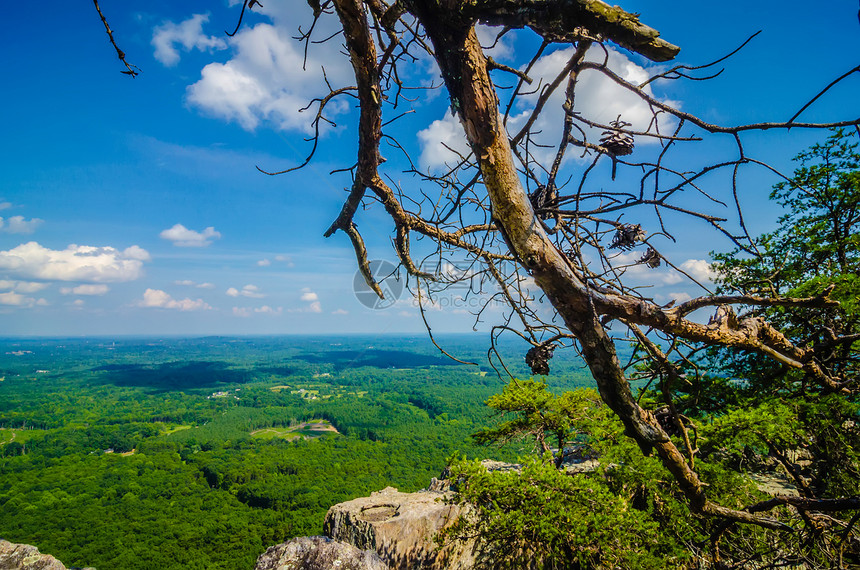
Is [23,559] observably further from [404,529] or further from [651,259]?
[651,259]

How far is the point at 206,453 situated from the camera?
48750mm

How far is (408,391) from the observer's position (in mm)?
81750

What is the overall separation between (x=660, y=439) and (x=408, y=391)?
Answer: 84.3 meters

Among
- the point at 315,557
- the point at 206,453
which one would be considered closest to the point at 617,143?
the point at 315,557

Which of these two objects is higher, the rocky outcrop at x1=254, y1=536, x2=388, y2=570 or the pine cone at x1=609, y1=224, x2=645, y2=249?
the pine cone at x1=609, y1=224, x2=645, y2=249

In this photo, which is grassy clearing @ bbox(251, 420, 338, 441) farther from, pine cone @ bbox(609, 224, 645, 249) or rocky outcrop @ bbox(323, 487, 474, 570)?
pine cone @ bbox(609, 224, 645, 249)

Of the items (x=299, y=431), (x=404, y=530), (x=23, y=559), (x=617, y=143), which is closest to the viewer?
(x=617, y=143)

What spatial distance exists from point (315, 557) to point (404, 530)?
19.3ft

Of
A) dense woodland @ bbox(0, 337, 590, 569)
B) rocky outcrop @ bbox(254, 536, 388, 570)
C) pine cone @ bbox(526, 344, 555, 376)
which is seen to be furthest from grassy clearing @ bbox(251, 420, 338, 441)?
pine cone @ bbox(526, 344, 555, 376)

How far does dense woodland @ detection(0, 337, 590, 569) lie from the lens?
29562 mm

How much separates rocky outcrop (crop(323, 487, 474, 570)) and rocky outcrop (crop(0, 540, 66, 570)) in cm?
489

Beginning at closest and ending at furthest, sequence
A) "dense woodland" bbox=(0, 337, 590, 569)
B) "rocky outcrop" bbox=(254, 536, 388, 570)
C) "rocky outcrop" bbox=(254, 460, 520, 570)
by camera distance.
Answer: "rocky outcrop" bbox=(254, 536, 388, 570), "rocky outcrop" bbox=(254, 460, 520, 570), "dense woodland" bbox=(0, 337, 590, 569)

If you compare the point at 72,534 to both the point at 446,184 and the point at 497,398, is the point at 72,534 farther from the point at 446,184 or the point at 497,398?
the point at 446,184

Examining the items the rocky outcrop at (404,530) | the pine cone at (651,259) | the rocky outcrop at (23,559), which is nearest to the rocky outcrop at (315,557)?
the pine cone at (651,259)
